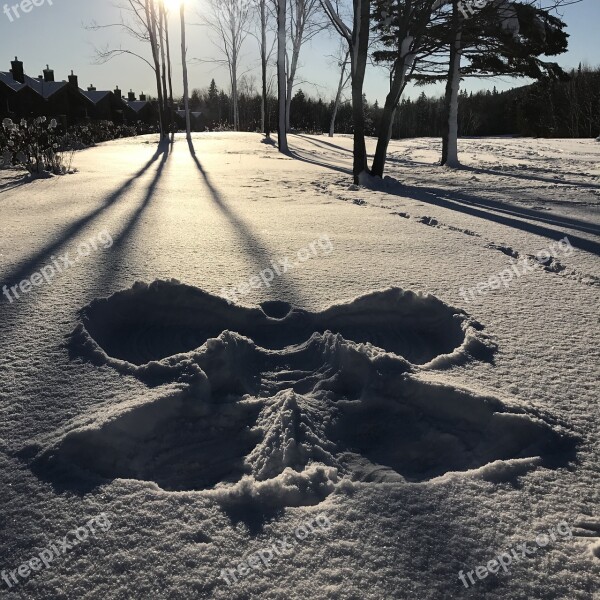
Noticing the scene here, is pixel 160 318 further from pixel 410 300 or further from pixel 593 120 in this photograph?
pixel 593 120

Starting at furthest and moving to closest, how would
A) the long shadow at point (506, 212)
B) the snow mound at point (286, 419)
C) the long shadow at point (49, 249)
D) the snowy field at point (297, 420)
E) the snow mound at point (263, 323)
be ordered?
1. the long shadow at point (506, 212)
2. the long shadow at point (49, 249)
3. the snow mound at point (263, 323)
4. the snow mound at point (286, 419)
5. the snowy field at point (297, 420)

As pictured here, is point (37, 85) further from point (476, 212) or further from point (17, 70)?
point (476, 212)

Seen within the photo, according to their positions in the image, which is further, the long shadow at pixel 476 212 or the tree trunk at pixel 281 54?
the tree trunk at pixel 281 54

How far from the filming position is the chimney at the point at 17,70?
3030cm

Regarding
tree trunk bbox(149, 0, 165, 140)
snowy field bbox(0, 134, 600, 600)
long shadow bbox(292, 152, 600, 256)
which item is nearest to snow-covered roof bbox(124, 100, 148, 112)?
tree trunk bbox(149, 0, 165, 140)

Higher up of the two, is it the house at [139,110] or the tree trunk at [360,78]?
the house at [139,110]

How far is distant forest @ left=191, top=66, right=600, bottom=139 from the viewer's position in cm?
2970

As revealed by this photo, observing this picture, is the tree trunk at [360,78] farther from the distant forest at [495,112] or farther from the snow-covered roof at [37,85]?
the snow-covered roof at [37,85]

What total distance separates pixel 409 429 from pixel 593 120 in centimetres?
3438

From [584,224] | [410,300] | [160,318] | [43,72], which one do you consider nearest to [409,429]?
[410,300]

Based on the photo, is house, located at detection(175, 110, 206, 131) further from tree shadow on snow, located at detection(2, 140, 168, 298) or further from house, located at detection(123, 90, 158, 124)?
tree shadow on snow, located at detection(2, 140, 168, 298)

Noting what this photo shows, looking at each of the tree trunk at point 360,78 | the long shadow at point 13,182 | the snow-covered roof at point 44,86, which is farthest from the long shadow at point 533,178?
the snow-covered roof at point 44,86

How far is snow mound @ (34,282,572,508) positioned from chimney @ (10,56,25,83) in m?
36.9

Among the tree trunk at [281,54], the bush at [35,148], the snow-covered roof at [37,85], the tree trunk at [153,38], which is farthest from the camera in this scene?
the snow-covered roof at [37,85]
